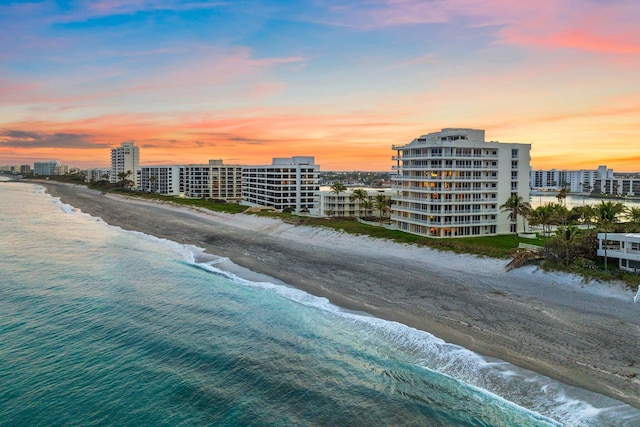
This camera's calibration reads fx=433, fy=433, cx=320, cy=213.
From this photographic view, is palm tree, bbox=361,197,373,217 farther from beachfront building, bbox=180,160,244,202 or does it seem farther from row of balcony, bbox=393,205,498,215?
beachfront building, bbox=180,160,244,202

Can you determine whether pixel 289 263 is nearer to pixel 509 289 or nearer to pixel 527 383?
pixel 509 289

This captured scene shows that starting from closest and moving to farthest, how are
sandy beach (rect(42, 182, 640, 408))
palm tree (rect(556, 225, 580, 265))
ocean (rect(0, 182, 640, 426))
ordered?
ocean (rect(0, 182, 640, 426)), sandy beach (rect(42, 182, 640, 408)), palm tree (rect(556, 225, 580, 265))

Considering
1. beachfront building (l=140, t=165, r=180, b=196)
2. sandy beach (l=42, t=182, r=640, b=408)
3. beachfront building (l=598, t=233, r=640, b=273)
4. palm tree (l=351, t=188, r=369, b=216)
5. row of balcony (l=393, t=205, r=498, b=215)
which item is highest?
beachfront building (l=140, t=165, r=180, b=196)

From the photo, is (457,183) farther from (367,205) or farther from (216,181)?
(216,181)

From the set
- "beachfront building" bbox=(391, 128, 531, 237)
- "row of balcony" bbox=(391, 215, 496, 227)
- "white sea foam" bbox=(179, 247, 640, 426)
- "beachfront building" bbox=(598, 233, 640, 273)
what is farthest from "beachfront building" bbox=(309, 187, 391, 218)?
"white sea foam" bbox=(179, 247, 640, 426)

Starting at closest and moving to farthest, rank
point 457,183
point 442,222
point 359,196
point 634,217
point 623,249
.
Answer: point 623,249 → point 634,217 → point 442,222 → point 457,183 → point 359,196

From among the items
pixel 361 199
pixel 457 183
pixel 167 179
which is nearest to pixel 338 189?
pixel 361 199
